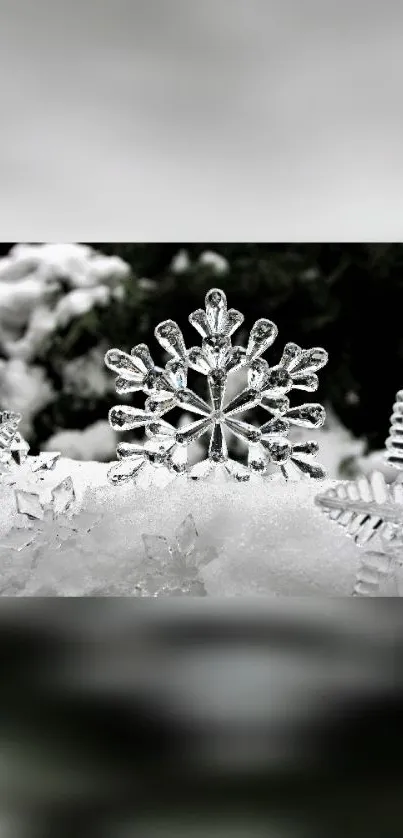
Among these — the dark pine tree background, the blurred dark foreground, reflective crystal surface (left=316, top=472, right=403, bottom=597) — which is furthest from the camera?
the dark pine tree background

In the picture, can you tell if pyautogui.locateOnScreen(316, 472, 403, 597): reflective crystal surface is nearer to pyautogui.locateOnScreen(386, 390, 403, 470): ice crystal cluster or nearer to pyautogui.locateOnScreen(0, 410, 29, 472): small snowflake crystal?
pyautogui.locateOnScreen(386, 390, 403, 470): ice crystal cluster

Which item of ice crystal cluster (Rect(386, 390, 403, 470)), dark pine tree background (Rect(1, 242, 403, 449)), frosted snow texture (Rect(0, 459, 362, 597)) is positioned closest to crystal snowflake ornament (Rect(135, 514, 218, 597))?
frosted snow texture (Rect(0, 459, 362, 597))

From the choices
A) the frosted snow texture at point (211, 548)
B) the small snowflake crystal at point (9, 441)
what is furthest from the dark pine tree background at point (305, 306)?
the frosted snow texture at point (211, 548)

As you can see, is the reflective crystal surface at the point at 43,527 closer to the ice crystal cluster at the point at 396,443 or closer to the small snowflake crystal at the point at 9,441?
the small snowflake crystal at the point at 9,441

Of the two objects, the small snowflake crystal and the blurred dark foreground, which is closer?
the blurred dark foreground
